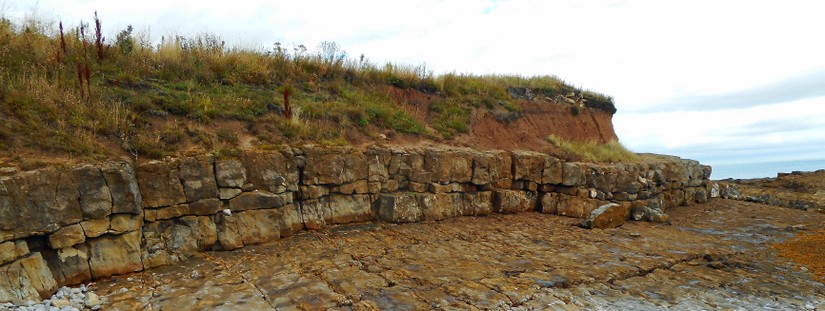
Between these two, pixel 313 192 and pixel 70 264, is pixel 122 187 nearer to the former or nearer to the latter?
pixel 70 264

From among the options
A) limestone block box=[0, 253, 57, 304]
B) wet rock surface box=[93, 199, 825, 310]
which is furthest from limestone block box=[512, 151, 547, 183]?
limestone block box=[0, 253, 57, 304]

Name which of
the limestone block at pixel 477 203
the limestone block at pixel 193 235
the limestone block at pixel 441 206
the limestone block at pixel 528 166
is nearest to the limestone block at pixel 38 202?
the limestone block at pixel 193 235

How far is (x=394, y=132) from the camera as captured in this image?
12.1m

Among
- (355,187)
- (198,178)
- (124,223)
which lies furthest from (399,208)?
(124,223)

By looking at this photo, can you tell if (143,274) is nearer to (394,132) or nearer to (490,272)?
(490,272)

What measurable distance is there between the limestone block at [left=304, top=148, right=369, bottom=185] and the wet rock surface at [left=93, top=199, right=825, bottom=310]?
1008 mm

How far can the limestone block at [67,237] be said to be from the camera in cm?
618

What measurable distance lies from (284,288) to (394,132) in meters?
6.39

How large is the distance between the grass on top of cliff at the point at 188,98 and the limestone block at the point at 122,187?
1.38 ft

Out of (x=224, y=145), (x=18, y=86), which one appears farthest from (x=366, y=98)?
(x=18, y=86)

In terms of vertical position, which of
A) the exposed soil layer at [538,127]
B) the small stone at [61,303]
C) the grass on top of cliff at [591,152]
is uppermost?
the exposed soil layer at [538,127]

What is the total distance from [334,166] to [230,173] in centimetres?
210

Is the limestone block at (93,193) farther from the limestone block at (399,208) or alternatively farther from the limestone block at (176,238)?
the limestone block at (399,208)

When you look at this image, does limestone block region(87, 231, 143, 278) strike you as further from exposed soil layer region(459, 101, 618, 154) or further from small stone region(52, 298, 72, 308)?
exposed soil layer region(459, 101, 618, 154)
